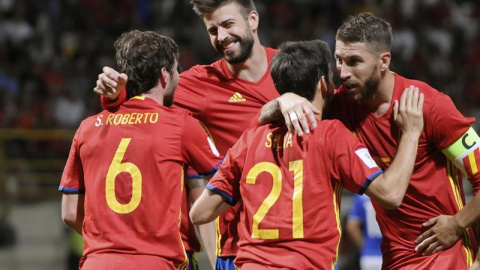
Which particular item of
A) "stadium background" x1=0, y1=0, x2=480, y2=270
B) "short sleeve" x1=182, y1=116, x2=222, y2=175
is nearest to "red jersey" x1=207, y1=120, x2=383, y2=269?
"short sleeve" x1=182, y1=116, x2=222, y2=175

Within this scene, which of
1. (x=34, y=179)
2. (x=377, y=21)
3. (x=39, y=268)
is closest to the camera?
(x=377, y=21)

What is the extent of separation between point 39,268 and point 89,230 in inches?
266

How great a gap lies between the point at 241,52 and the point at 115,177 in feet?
4.34

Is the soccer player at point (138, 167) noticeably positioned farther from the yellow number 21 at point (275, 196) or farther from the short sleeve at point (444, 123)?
the short sleeve at point (444, 123)

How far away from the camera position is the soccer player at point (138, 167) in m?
3.86

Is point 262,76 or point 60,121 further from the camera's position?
point 60,121

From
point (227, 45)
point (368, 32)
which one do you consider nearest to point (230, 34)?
point (227, 45)

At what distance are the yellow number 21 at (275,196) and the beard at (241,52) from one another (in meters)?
1.23

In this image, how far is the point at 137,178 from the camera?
3.88m

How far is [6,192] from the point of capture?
10.8 meters

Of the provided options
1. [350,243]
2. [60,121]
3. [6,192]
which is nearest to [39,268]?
[6,192]

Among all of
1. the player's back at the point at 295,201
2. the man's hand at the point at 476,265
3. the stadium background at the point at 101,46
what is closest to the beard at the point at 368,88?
the player's back at the point at 295,201

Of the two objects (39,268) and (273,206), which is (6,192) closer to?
(39,268)

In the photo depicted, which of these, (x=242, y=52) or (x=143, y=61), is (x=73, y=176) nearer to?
(x=143, y=61)
